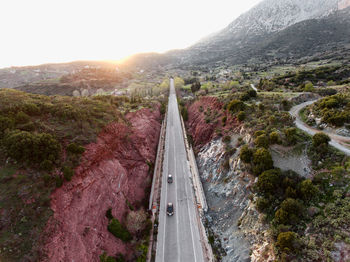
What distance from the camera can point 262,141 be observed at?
2569cm

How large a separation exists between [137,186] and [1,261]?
Answer: 1877 cm

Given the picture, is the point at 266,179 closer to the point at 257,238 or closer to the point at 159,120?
the point at 257,238

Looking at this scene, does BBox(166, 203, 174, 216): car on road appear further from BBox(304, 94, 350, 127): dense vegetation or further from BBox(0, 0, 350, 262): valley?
BBox(304, 94, 350, 127): dense vegetation

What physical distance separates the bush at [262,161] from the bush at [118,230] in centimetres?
1876

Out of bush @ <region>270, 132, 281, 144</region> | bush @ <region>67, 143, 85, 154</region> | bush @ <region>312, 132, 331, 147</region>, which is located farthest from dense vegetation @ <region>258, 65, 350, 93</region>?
bush @ <region>67, 143, 85, 154</region>

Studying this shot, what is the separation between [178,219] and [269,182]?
13.7 meters

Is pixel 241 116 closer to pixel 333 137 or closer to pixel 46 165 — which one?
pixel 333 137

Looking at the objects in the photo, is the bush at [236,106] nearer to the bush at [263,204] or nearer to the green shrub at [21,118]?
the bush at [263,204]

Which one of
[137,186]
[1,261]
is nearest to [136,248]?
[137,186]

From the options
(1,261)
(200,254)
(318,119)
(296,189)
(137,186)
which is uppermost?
(318,119)

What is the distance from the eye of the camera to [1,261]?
43.3 ft

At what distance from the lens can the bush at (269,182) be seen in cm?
2094

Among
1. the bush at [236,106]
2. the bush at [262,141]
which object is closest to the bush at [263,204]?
the bush at [262,141]

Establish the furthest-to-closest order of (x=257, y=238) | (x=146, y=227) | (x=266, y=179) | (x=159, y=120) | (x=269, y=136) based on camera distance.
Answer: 1. (x=159, y=120)
2. (x=269, y=136)
3. (x=146, y=227)
4. (x=266, y=179)
5. (x=257, y=238)
